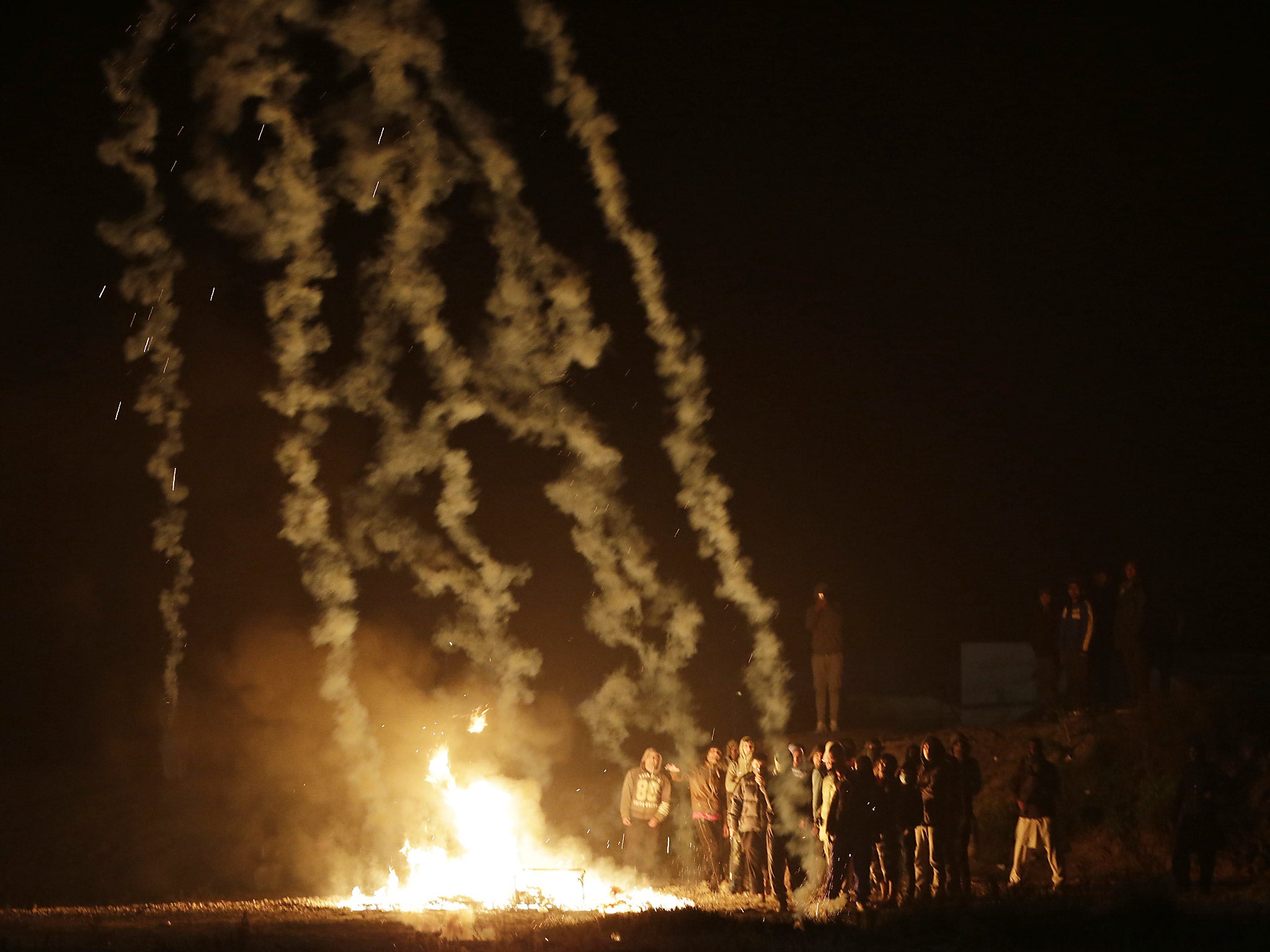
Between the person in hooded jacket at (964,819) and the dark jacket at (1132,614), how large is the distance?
4.24 meters

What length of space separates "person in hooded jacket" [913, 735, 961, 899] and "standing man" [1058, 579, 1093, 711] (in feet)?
14.4

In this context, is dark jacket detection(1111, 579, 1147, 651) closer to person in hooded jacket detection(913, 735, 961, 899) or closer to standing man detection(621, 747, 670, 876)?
person in hooded jacket detection(913, 735, 961, 899)

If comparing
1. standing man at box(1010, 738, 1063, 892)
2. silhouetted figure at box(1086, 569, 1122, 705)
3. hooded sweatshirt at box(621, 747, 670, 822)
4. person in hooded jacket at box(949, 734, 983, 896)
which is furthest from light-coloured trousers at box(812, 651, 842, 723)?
person in hooded jacket at box(949, 734, 983, 896)

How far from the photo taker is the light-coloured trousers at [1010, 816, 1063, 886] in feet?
44.8

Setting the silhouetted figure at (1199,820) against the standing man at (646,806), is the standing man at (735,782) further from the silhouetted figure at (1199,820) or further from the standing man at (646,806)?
the silhouetted figure at (1199,820)

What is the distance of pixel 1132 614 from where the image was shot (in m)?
16.7

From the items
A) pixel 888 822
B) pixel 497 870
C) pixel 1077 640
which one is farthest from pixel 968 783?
pixel 497 870

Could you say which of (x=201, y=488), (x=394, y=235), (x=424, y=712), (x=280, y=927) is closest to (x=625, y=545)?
(x=424, y=712)

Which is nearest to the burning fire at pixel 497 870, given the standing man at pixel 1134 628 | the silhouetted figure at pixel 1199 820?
the silhouetted figure at pixel 1199 820

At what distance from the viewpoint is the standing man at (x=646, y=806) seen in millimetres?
15430

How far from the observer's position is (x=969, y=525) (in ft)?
94.5

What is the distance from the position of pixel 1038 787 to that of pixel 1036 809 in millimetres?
237

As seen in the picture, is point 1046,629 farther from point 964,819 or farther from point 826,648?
point 964,819

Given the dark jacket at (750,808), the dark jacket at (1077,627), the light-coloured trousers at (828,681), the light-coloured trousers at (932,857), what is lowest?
the light-coloured trousers at (932,857)
